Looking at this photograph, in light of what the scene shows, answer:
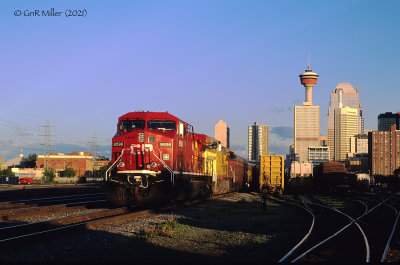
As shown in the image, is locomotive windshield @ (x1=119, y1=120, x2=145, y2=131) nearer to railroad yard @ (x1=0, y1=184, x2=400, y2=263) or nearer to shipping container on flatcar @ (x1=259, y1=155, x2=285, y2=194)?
railroad yard @ (x1=0, y1=184, x2=400, y2=263)

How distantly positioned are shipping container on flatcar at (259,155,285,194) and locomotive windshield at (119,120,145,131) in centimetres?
2072

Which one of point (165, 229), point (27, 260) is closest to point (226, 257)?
point (165, 229)

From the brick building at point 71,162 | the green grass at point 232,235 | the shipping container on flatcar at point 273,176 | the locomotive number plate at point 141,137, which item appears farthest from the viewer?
the brick building at point 71,162

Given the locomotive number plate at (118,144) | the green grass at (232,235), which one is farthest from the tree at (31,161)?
the green grass at (232,235)

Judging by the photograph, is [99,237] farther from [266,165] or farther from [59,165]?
[59,165]

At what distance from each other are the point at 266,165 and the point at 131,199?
871 inches

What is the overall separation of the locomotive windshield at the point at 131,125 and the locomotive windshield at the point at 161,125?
1.20 feet

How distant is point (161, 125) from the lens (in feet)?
67.8

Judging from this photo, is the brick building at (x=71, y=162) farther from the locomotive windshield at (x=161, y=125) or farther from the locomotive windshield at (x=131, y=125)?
the locomotive windshield at (x=161, y=125)

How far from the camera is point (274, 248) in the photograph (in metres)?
11.3

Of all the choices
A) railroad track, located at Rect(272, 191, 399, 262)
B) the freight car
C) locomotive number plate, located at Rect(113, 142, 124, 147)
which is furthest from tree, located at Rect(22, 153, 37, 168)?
railroad track, located at Rect(272, 191, 399, 262)

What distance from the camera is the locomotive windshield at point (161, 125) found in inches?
811

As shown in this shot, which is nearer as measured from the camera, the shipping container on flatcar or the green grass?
the green grass

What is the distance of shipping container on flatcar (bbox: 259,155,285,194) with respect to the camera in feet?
128
